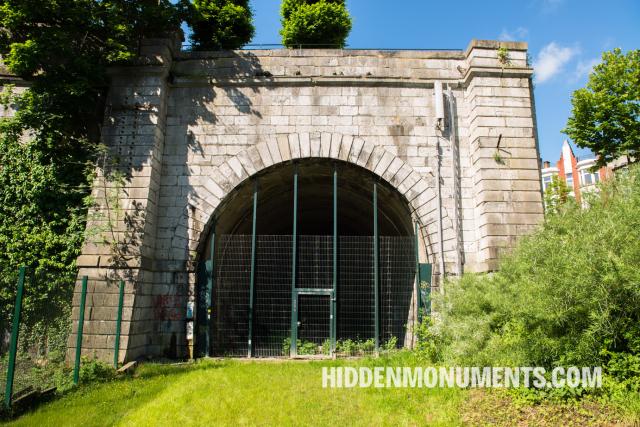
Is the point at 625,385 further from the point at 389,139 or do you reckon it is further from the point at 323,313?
the point at 323,313

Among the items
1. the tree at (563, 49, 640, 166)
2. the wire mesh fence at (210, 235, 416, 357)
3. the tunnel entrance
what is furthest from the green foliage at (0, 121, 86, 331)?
the tree at (563, 49, 640, 166)

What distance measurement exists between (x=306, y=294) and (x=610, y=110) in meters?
14.2

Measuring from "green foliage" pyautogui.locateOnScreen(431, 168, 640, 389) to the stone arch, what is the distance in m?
3.69

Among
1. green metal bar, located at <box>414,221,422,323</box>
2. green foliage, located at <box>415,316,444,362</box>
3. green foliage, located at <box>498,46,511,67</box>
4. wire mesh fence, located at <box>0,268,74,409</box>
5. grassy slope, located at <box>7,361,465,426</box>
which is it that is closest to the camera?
grassy slope, located at <box>7,361,465,426</box>

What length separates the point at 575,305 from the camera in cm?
589

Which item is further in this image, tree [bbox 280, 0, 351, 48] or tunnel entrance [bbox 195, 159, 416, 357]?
tree [bbox 280, 0, 351, 48]

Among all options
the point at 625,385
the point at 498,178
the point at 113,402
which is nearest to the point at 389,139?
the point at 498,178

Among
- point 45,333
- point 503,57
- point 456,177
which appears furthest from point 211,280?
point 503,57

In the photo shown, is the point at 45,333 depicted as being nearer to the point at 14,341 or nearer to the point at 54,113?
the point at 14,341

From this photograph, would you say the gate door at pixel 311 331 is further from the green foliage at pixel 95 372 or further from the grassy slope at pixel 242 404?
the green foliage at pixel 95 372

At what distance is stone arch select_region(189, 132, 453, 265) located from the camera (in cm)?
1098

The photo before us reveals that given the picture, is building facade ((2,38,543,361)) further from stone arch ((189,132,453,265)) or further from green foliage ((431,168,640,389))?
green foliage ((431,168,640,389))

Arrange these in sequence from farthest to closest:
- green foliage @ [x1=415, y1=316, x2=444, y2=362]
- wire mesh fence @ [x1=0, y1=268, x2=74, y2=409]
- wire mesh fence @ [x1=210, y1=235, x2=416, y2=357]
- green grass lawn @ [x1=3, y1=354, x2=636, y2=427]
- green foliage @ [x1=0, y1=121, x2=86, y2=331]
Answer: wire mesh fence @ [x1=210, y1=235, x2=416, y2=357]
green foliage @ [x1=0, y1=121, x2=86, y2=331]
green foliage @ [x1=415, y1=316, x2=444, y2=362]
wire mesh fence @ [x1=0, y1=268, x2=74, y2=409]
green grass lawn @ [x1=3, y1=354, x2=636, y2=427]

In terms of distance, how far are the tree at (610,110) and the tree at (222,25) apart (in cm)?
1306
